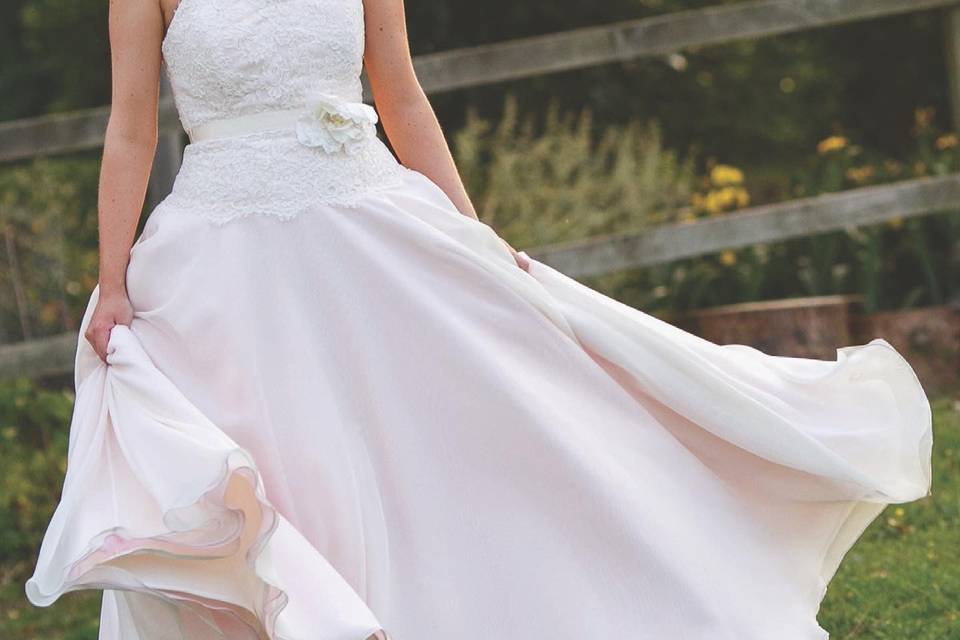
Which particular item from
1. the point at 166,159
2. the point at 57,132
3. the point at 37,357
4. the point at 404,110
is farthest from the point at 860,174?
the point at 404,110

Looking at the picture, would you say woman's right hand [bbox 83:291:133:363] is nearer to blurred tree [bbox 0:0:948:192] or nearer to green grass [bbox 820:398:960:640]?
green grass [bbox 820:398:960:640]

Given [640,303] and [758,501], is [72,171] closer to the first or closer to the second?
[640,303]

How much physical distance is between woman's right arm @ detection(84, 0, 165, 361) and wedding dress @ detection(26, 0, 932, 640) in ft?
0.14

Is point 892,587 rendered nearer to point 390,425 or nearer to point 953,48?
point 390,425

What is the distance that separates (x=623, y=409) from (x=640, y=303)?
12.3 ft

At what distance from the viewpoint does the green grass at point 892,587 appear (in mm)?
3887

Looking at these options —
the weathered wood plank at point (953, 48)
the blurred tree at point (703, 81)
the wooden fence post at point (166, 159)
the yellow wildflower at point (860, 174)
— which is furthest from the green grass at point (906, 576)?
the blurred tree at point (703, 81)

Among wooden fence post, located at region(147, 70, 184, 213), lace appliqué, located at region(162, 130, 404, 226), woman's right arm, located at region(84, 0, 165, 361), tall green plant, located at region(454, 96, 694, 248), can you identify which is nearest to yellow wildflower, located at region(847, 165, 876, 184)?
tall green plant, located at region(454, 96, 694, 248)

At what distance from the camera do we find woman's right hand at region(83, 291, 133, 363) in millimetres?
3090

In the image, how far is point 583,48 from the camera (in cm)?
599

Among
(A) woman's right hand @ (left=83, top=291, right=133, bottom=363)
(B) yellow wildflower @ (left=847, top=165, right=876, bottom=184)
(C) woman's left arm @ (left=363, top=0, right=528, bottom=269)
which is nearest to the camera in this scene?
(A) woman's right hand @ (left=83, top=291, right=133, bottom=363)

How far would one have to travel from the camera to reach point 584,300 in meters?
3.23

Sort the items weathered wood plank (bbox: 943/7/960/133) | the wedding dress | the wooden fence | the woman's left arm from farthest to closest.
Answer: weathered wood plank (bbox: 943/7/960/133) < the wooden fence < the woman's left arm < the wedding dress

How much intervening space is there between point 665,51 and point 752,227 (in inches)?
30.2
